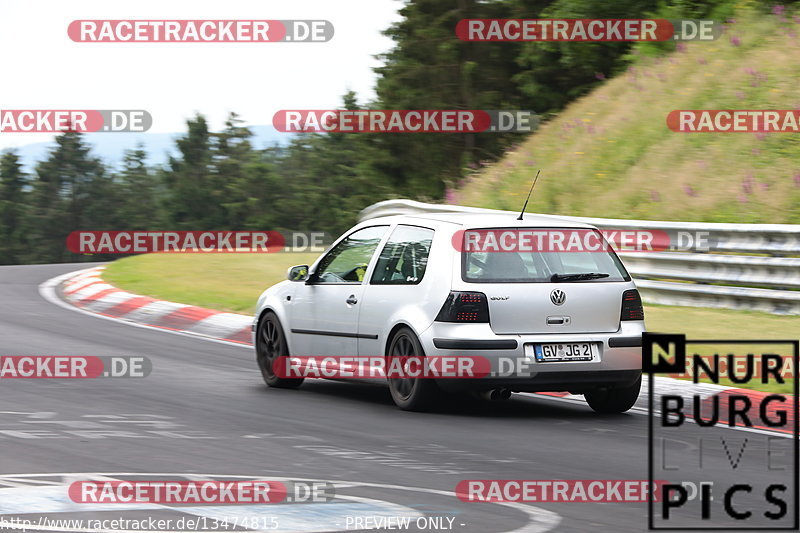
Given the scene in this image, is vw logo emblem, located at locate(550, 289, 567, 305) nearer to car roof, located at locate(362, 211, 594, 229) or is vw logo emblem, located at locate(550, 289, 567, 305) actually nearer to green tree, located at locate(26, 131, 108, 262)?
car roof, located at locate(362, 211, 594, 229)

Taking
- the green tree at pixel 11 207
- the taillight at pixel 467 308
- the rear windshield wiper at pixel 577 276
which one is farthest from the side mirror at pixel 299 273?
the green tree at pixel 11 207

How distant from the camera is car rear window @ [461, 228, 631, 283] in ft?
31.4

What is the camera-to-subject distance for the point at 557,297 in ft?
31.1

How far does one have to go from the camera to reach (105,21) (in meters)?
18.2

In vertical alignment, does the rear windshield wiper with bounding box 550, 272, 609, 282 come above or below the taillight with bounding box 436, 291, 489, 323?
above

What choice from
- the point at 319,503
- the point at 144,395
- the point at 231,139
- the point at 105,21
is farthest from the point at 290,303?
the point at 231,139

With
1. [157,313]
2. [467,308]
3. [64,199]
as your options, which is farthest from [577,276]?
[64,199]

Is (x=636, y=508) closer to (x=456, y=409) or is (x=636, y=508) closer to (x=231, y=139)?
(x=456, y=409)

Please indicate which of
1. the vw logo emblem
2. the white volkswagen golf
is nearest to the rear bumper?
the white volkswagen golf

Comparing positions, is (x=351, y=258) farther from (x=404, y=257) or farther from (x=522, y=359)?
(x=522, y=359)

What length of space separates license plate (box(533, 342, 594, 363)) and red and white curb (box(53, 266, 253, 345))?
Result: 5964 mm

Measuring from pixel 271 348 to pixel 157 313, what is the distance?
6026 mm

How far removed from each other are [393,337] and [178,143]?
10896cm

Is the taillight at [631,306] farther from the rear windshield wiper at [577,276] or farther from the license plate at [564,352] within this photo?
the license plate at [564,352]
